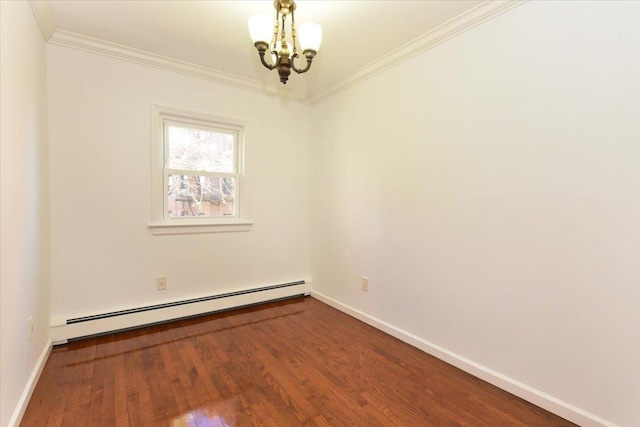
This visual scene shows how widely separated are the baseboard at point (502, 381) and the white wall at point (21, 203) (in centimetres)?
244

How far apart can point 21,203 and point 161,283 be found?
1377 millimetres

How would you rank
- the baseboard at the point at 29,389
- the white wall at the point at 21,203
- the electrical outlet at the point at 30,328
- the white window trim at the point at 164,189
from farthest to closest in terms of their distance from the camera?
the white window trim at the point at 164,189
the electrical outlet at the point at 30,328
the baseboard at the point at 29,389
the white wall at the point at 21,203

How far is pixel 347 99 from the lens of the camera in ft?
10.3

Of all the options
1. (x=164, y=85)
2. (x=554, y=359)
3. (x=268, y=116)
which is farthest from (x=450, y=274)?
(x=164, y=85)

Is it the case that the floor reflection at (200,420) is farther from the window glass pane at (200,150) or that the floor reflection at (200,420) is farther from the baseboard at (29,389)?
the window glass pane at (200,150)

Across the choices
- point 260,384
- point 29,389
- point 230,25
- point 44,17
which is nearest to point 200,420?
point 260,384

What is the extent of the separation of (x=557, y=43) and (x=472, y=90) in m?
0.49

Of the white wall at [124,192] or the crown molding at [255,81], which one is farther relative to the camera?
the white wall at [124,192]

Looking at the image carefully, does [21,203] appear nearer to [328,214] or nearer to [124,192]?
[124,192]

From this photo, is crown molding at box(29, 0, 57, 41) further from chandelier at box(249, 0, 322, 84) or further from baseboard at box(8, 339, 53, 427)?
baseboard at box(8, 339, 53, 427)

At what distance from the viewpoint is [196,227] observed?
3.01 metres

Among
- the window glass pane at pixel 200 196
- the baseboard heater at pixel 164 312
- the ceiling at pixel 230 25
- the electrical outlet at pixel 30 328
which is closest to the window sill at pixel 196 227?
the window glass pane at pixel 200 196

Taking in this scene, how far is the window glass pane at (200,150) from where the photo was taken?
296 cm

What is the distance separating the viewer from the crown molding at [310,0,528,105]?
1.90 meters
